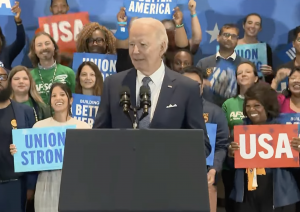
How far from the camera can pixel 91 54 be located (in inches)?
182

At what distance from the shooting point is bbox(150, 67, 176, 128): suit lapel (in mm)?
2156

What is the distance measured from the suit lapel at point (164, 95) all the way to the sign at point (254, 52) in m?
2.87

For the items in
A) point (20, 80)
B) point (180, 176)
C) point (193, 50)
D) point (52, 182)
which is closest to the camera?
point (180, 176)

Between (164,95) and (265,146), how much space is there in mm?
1687

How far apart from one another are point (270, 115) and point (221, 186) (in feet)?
2.58

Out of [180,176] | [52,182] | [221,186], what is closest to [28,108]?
[52,182]

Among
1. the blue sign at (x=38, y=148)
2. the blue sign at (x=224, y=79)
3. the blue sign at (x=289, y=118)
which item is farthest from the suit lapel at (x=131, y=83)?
the blue sign at (x=224, y=79)

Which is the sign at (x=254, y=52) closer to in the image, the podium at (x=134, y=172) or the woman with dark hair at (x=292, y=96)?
the woman with dark hair at (x=292, y=96)

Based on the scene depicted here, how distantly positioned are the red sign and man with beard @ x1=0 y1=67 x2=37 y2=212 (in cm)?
165

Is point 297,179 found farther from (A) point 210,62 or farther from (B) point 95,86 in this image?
(B) point 95,86

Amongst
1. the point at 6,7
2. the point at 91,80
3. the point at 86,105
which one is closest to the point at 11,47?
the point at 6,7

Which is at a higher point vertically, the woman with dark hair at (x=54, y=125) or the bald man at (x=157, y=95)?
the bald man at (x=157, y=95)

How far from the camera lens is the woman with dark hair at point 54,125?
3725mm

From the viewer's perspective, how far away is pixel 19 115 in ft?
12.6
